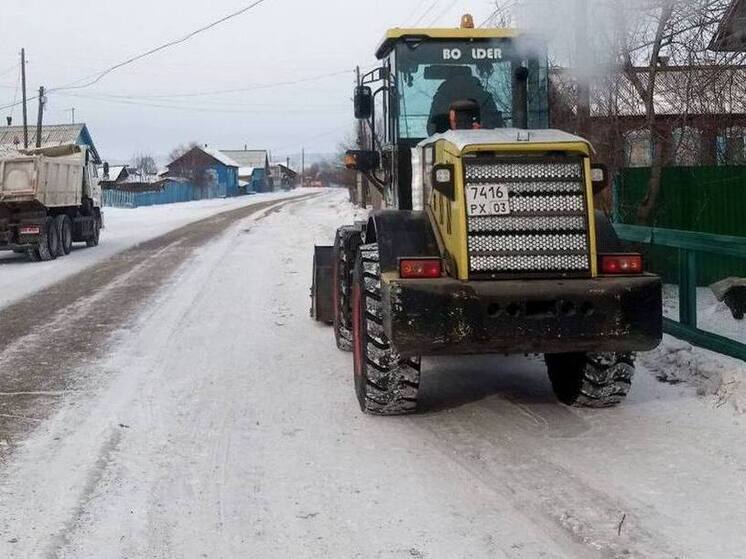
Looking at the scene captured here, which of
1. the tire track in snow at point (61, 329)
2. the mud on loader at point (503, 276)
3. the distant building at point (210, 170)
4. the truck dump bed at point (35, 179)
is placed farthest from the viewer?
the distant building at point (210, 170)

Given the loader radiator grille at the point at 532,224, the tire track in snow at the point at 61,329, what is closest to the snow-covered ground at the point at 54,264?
the tire track in snow at the point at 61,329

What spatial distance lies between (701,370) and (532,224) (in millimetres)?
2334

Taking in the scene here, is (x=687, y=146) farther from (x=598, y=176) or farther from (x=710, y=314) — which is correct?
(x=598, y=176)

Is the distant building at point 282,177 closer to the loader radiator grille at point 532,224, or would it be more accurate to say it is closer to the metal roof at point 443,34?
the metal roof at point 443,34

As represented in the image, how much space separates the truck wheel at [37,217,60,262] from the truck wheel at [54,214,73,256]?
220 millimetres

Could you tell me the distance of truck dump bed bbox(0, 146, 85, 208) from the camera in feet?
58.9

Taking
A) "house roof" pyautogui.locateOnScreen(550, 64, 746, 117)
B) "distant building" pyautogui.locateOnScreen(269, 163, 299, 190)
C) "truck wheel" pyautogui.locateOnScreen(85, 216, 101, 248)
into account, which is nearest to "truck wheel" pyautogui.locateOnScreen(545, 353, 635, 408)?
"house roof" pyautogui.locateOnScreen(550, 64, 746, 117)

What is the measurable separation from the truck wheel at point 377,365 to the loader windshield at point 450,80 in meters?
1.46

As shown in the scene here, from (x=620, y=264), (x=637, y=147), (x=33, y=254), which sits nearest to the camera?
(x=620, y=264)

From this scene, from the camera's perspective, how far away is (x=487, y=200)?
17.1 ft

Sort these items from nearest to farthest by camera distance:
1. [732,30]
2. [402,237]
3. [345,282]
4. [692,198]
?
1. [402,237]
2. [345,282]
3. [732,30]
4. [692,198]

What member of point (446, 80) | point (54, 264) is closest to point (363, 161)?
point (446, 80)

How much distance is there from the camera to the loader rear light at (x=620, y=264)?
208 inches

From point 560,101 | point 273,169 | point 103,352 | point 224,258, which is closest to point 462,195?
point 103,352
